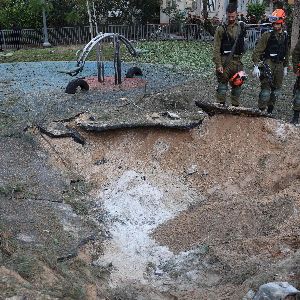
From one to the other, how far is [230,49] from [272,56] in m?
0.64

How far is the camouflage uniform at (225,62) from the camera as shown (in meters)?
7.23

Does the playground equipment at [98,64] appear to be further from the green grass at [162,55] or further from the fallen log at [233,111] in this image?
the fallen log at [233,111]

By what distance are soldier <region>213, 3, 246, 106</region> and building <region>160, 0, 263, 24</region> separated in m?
13.3

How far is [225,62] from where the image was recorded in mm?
7422

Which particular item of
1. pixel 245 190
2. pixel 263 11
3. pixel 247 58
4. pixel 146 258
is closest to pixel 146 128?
pixel 245 190

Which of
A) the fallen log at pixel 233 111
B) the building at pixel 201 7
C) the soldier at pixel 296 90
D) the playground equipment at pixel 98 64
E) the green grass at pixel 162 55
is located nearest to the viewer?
the fallen log at pixel 233 111

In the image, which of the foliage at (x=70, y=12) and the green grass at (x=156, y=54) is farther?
the foliage at (x=70, y=12)

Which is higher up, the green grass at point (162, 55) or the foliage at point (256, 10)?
the foliage at point (256, 10)

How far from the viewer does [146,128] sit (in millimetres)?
7086

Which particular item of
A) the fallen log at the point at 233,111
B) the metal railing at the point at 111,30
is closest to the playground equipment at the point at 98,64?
the fallen log at the point at 233,111

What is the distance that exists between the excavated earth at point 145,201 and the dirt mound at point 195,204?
0.05 feet

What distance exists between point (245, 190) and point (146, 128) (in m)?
1.72

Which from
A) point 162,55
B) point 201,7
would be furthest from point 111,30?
point 201,7

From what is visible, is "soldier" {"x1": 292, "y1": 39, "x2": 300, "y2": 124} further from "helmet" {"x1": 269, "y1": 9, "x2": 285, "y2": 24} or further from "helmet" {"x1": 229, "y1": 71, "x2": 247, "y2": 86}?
"helmet" {"x1": 229, "y1": 71, "x2": 247, "y2": 86}
